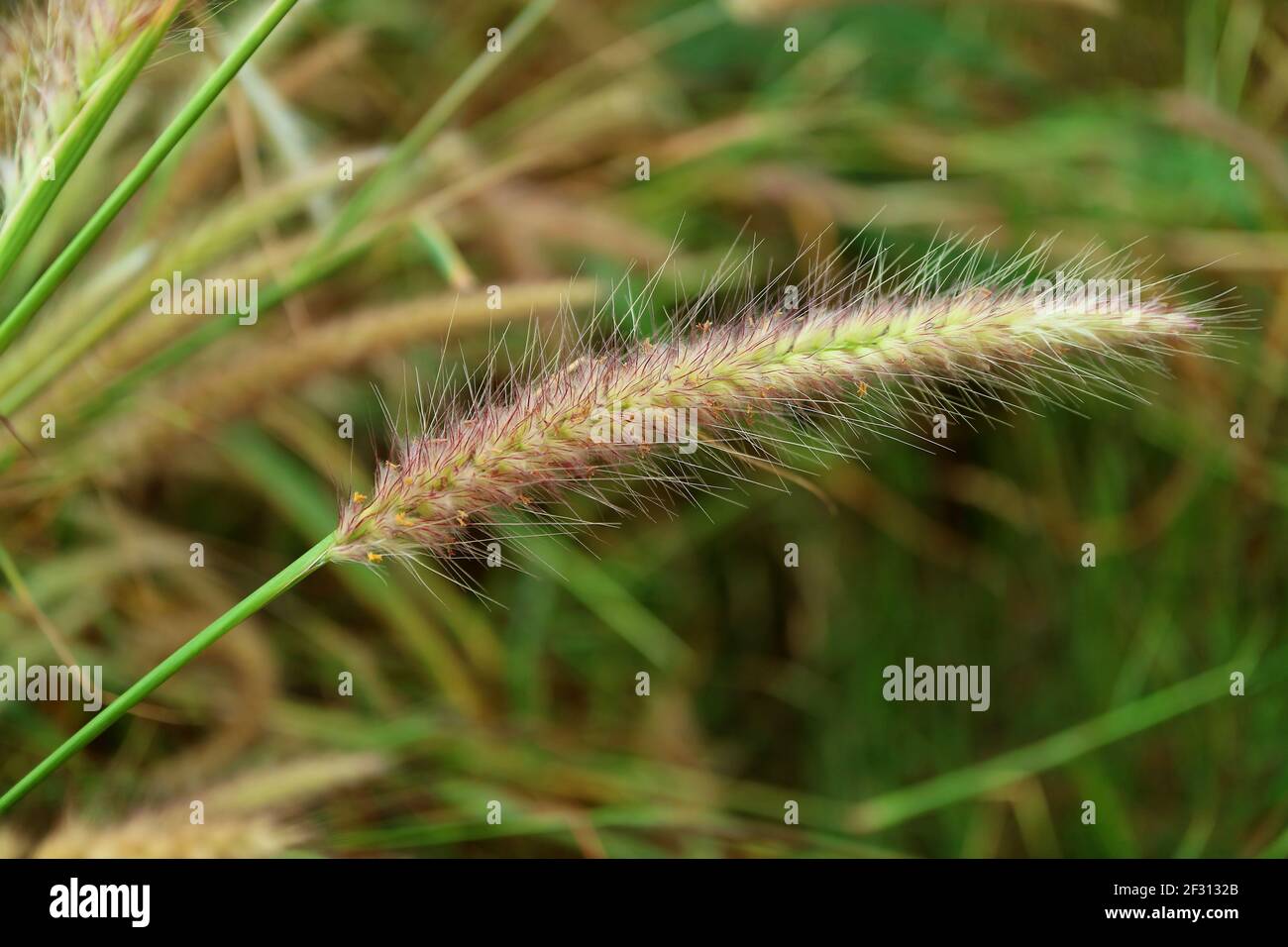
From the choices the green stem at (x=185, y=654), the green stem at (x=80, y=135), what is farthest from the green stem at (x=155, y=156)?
the green stem at (x=185, y=654)

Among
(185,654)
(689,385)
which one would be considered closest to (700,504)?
(689,385)

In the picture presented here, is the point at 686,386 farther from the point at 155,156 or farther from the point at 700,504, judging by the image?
the point at 700,504

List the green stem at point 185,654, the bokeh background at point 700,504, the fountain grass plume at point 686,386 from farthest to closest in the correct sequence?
1. the bokeh background at point 700,504
2. the fountain grass plume at point 686,386
3. the green stem at point 185,654

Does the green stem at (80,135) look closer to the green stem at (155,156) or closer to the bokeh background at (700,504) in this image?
the green stem at (155,156)

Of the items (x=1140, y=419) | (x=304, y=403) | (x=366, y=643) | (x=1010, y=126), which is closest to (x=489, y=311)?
(x=304, y=403)

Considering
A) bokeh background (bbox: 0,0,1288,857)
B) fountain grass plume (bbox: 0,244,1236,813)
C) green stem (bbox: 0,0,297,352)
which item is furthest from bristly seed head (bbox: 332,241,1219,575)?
bokeh background (bbox: 0,0,1288,857)

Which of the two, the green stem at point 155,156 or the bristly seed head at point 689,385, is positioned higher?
the green stem at point 155,156
